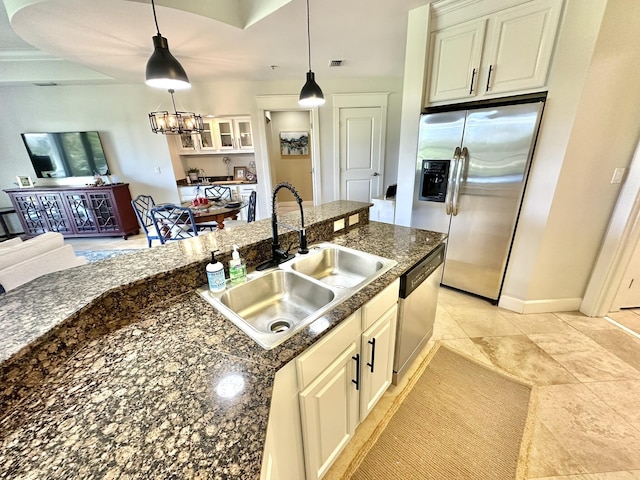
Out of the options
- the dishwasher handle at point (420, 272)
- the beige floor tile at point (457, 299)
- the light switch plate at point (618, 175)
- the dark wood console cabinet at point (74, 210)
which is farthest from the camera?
the dark wood console cabinet at point (74, 210)

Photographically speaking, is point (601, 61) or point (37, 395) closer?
point (37, 395)

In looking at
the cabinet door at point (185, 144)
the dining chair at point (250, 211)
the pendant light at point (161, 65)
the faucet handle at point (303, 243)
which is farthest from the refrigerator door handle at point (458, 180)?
the cabinet door at point (185, 144)

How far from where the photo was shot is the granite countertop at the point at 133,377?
50cm

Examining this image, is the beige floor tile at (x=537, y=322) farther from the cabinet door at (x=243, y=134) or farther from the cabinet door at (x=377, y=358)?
the cabinet door at (x=243, y=134)

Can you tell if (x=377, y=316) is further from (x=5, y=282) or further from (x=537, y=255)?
(x=5, y=282)

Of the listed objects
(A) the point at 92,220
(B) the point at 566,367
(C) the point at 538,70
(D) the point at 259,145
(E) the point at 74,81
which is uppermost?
(E) the point at 74,81

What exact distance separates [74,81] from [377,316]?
5.87 m

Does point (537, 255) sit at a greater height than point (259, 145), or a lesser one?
lesser

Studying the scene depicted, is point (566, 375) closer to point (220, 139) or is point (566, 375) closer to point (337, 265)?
point (337, 265)

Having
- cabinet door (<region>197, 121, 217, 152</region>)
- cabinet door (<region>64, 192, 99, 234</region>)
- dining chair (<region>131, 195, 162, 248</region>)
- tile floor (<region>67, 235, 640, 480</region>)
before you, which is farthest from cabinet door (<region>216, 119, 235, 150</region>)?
tile floor (<region>67, 235, 640, 480</region>)

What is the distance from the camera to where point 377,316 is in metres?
1.20

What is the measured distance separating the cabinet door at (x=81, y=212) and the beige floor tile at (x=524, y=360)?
5.78m

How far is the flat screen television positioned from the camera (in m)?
Result: 4.43

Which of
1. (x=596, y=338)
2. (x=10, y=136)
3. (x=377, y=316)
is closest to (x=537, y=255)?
(x=596, y=338)
